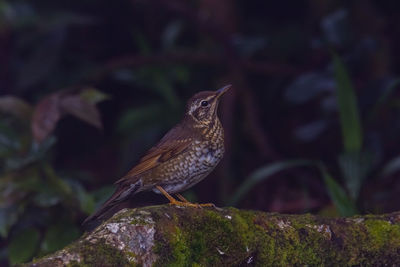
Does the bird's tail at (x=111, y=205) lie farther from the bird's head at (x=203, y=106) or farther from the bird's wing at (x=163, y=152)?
the bird's head at (x=203, y=106)

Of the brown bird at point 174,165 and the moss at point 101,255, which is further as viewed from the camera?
the brown bird at point 174,165

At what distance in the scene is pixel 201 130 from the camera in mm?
3393

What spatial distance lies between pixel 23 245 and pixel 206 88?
9.93 ft

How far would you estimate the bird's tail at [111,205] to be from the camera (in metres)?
3.02

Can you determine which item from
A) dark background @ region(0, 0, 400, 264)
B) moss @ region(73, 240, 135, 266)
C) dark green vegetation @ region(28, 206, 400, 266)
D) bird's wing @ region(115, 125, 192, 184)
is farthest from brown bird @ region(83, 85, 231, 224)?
moss @ region(73, 240, 135, 266)

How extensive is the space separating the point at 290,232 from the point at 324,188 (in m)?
2.62

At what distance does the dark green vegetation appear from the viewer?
207 centimetres

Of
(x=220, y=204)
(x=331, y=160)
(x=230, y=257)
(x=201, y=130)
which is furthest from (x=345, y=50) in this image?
(x=230, y=257)

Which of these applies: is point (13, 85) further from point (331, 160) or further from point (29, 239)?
point (331, 160)

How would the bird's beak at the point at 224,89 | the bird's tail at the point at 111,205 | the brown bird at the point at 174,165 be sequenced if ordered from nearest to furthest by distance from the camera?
1. the bird's tail at the point at 111,205
2. the brown bird at the point at 174,165
3. the bird's beak at the point at 224,89

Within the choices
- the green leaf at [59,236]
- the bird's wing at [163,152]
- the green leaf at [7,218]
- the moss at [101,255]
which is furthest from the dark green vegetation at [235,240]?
the green leaf at [7,218]

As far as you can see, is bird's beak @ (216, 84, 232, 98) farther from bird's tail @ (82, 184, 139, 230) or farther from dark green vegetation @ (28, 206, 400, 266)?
dark green vegetation @ (28, 206, 400, 266)

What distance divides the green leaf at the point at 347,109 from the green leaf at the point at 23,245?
7.68ft

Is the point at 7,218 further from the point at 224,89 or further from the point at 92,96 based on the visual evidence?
the point at 224,89
